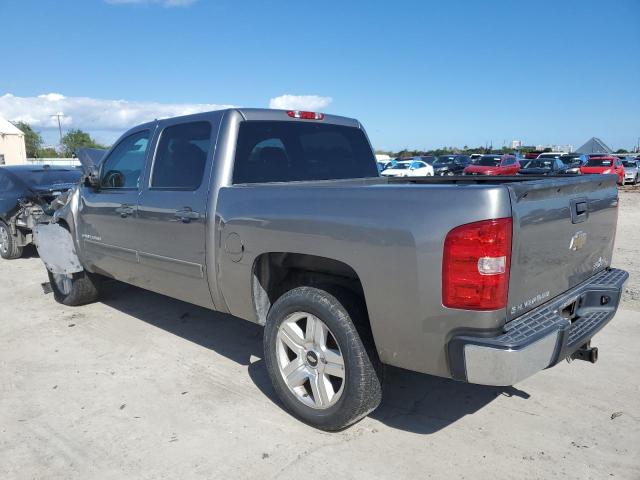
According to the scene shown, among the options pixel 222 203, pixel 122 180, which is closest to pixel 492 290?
pixel 222 203

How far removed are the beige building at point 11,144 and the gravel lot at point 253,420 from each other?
49959 mm

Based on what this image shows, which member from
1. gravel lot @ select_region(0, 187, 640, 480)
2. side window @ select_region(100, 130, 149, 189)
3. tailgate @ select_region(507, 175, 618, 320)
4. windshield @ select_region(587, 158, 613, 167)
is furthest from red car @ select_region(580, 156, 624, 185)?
side window @ select_region(100, 130, 149, 189)

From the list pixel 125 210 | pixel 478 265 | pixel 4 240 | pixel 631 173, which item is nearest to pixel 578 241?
pixel 478 265

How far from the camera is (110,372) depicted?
157 inches

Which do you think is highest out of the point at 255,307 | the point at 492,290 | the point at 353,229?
the point at 353,229

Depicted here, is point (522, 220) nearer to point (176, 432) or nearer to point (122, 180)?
point (176, 432)

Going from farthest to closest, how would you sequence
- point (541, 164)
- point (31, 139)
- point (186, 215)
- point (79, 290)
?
1. point (31, 139)
2. point (541, 164)
3. point (79, 290)
4. point (186, 215)

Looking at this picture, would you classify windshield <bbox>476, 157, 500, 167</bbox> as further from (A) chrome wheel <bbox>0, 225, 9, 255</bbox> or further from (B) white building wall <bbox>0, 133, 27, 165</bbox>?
(B) white building wall <bbox>0, 133, 27, 165</bbox>

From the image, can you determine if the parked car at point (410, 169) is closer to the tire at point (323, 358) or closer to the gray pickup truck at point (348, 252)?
the gray pickup truck at point (348, 252)

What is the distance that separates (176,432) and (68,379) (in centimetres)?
133

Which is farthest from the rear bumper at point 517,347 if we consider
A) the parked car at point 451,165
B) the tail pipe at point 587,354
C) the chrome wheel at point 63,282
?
the parked car at point 451,165

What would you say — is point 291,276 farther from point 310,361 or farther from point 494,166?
point 494,166

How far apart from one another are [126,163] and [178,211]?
4.37ft

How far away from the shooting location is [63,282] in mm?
5812
